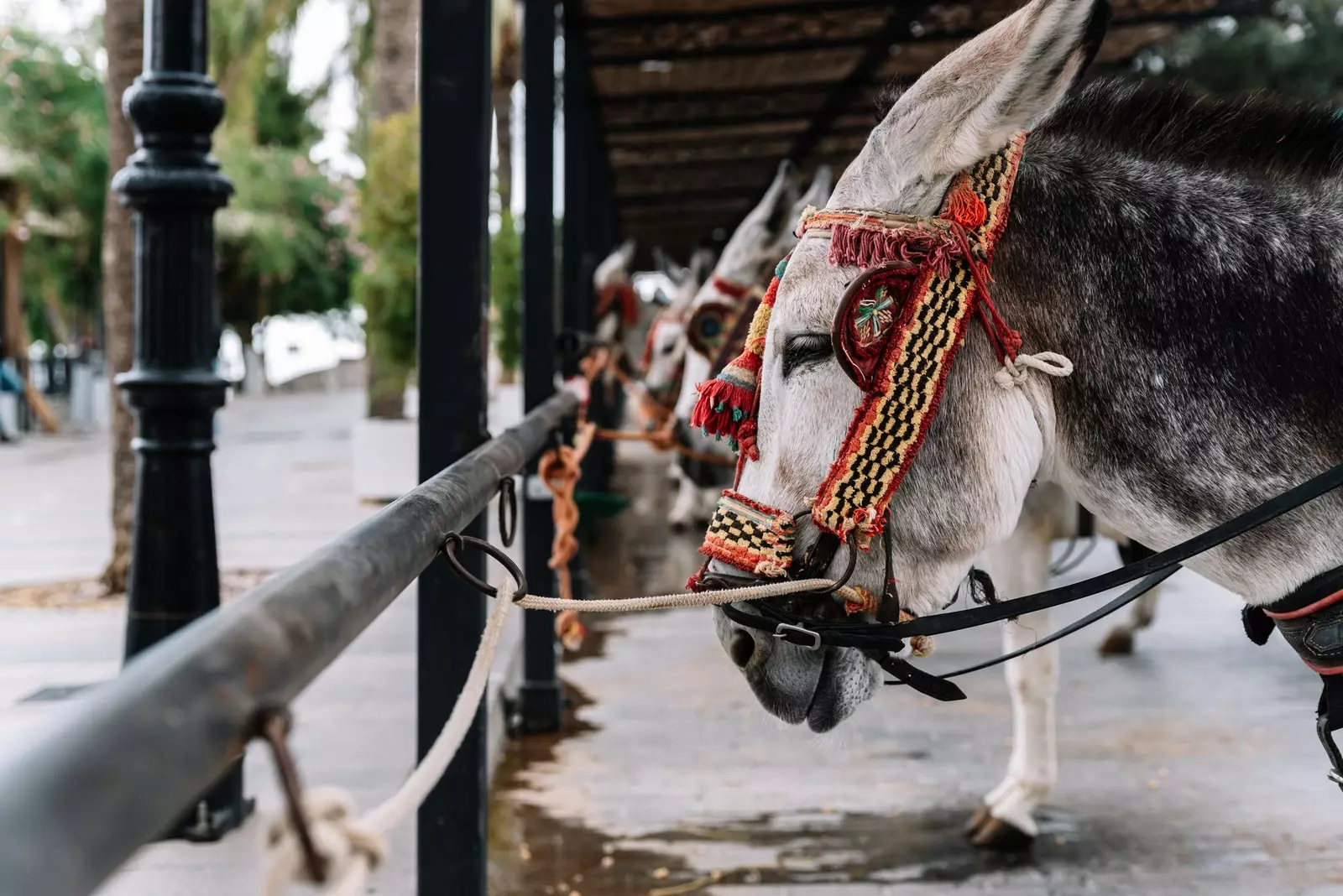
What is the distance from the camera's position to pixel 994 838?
3918 millimetres

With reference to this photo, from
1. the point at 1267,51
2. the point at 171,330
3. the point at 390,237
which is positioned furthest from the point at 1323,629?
the point at 1267,51

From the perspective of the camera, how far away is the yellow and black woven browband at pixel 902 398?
1.95 meters

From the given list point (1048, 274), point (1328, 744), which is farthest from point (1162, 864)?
point (1048, 274)

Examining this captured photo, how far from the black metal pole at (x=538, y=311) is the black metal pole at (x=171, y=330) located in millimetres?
1549

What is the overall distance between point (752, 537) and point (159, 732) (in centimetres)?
133

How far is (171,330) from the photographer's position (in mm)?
3881

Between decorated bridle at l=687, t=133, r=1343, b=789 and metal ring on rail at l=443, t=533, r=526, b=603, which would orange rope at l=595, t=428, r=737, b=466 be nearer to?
decorated bridle at l=687, t=133, r=1343, b=789

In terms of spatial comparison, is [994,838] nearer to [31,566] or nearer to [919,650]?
[919,650]

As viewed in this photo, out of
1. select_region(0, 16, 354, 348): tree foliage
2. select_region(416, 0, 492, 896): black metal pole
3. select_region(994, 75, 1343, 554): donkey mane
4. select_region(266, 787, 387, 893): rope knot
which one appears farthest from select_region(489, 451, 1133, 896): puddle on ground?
select_region(0, 16, 354, 348): tree foliage

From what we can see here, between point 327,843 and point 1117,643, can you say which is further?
point 1117,643

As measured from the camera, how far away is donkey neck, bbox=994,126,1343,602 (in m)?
1.95

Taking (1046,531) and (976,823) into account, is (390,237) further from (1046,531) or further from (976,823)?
(976,823)

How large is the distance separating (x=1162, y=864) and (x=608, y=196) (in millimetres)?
12915

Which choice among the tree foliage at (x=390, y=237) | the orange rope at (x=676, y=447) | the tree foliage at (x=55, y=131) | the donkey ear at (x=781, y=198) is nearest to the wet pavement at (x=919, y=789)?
the orange rope at (x=676, y=447)
